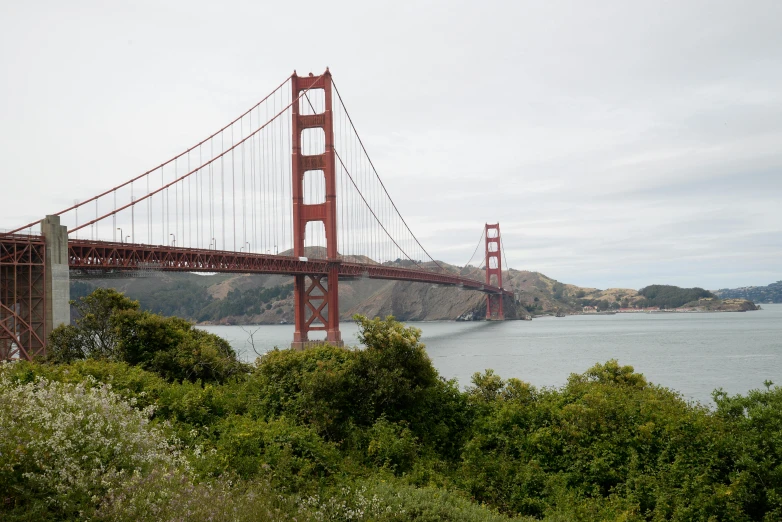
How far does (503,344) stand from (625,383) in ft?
140

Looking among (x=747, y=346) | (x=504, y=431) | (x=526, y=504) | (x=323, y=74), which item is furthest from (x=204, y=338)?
(x=747, y=346)

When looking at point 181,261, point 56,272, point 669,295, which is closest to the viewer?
point 56,272

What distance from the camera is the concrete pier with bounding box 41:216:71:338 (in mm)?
21688

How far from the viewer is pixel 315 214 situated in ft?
160

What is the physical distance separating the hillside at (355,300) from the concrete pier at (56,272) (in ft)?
178

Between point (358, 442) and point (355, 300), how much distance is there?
357ft

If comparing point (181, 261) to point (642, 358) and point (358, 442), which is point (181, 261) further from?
point (642, 358)

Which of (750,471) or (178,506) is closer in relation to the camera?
(178,506)

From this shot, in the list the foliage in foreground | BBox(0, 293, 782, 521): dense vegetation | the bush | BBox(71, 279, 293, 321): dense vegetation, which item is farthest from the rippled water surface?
BBox(71, 279, 293, 321): dense vegetation

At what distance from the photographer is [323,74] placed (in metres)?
50.7

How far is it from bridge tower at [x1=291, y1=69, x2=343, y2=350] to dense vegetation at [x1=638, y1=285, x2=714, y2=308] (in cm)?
12724

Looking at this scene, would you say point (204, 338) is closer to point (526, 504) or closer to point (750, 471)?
point (526, 504)

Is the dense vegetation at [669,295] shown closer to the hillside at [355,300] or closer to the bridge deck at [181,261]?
the hillside at [355,300]

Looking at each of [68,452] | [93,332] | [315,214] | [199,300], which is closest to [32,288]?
[93,332]
